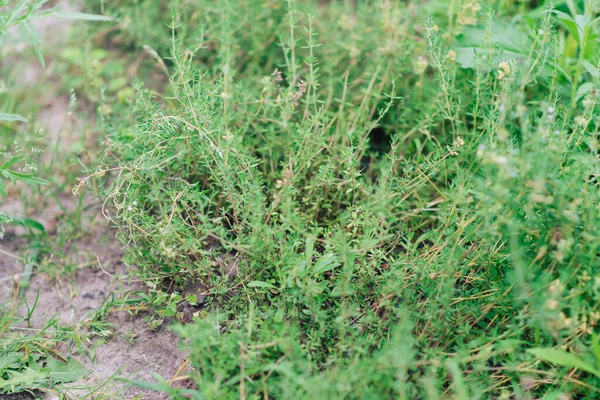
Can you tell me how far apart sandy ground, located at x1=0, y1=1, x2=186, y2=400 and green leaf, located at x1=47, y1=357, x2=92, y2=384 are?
0.11 ft

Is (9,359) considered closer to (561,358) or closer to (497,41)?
(561,358)

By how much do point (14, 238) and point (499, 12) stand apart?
298 cm

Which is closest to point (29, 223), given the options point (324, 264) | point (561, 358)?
point (324, 264)

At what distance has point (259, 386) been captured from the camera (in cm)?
211

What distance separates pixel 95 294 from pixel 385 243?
1.49m

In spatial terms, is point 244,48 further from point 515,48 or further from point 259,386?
point 259,386

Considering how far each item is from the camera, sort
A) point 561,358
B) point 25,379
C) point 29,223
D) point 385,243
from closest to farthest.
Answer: point 561,358, point 25,379, point 385,243, point 29,223

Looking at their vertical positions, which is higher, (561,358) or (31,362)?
(561,358)

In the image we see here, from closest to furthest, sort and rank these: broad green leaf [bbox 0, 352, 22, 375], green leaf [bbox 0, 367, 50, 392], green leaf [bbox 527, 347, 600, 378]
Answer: green leaf [bbox 527, 347, 600, 378] → green leaf [bbox 0, 367, 50, 392] → broad green leaf [bbox 0, 352, 22, 375]

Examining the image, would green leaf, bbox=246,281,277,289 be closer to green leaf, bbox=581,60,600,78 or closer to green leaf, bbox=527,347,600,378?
green leaf, bbox=527,347,600,378

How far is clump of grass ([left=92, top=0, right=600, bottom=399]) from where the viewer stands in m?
2.07

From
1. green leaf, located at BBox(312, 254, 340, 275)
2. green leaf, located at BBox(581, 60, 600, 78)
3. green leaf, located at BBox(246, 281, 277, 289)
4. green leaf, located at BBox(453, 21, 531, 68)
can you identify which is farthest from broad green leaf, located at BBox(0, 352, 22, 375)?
green leaf, located at BBox(581, 60, 600, 78)

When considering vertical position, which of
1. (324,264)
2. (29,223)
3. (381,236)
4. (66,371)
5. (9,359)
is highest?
(381,236)

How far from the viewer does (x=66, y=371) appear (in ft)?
8.29
